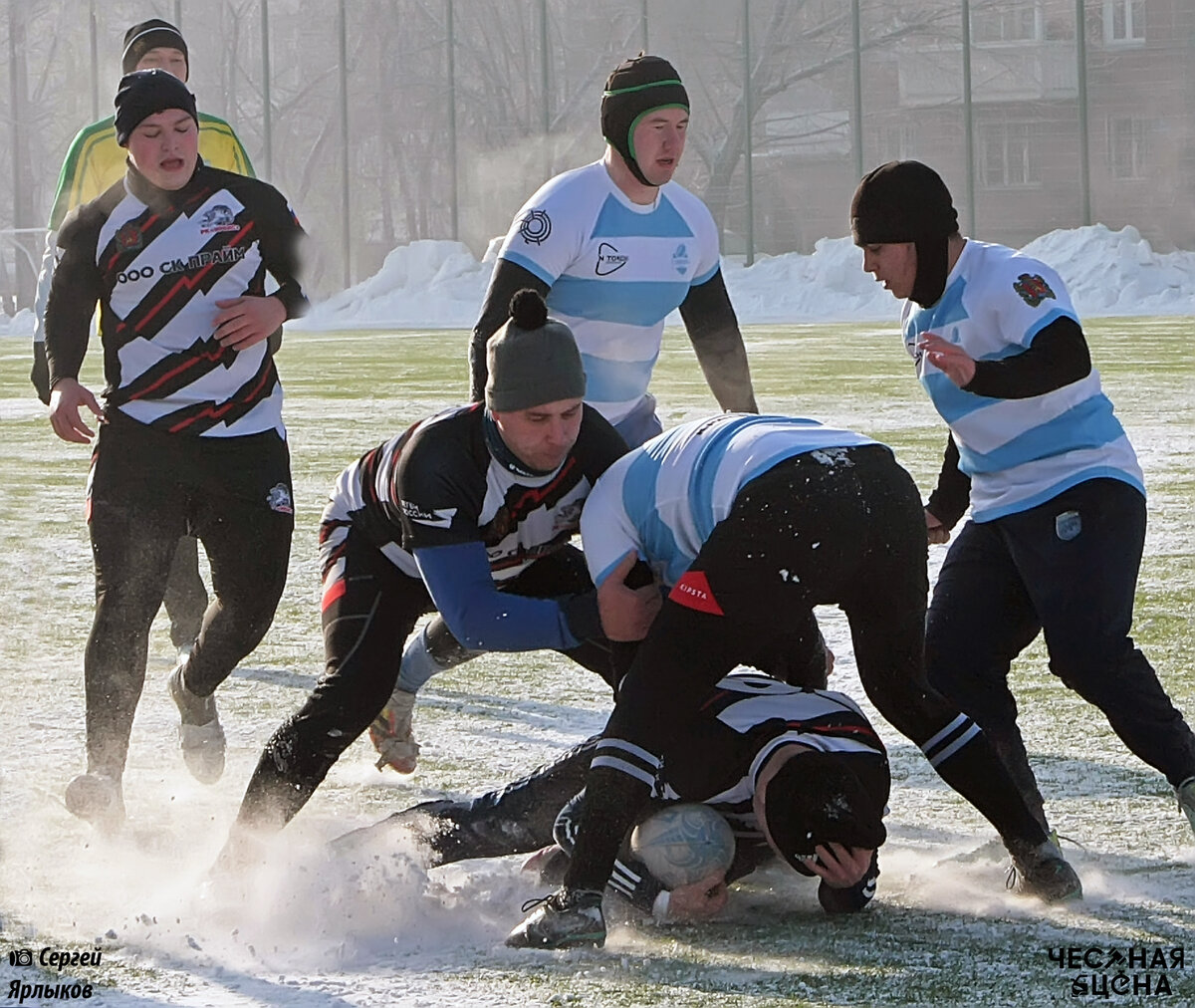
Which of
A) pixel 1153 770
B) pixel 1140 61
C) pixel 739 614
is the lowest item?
pixel 1153 770

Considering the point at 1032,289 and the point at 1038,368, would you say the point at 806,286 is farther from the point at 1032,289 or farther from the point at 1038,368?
the point at 1038,368

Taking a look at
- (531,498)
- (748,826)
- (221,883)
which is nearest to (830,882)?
(748,826)

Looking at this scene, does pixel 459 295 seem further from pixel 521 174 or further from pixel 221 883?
pixel 221 883

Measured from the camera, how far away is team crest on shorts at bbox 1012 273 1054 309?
426 centimetres

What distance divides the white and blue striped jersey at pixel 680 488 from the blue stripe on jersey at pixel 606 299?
1.41m

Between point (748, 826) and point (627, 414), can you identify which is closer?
point (748, 826)

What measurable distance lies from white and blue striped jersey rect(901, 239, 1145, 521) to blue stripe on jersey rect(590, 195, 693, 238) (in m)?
1.14

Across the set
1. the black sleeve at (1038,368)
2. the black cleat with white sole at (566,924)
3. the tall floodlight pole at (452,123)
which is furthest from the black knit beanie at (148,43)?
the tall floodlight pole at (452,123)

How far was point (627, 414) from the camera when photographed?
5.49 metres

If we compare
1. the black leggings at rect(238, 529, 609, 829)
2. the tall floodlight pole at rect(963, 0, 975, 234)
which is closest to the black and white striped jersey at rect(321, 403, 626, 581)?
the black leggings at rect(238, 529, 609, 829)

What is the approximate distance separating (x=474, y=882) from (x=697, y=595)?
1043 mm

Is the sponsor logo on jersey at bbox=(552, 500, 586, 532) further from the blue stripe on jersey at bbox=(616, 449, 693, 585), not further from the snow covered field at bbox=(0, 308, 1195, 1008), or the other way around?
the snow covered field at bbox=(0, 308, 1195, 1008)

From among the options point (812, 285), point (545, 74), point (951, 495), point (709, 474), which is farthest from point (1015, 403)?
point (545, 74)

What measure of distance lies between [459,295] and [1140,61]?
13449 millimetres
